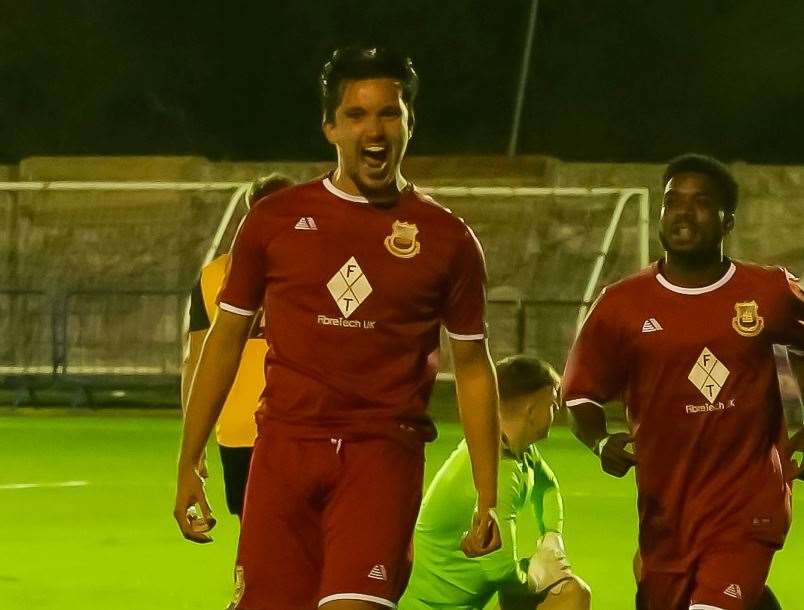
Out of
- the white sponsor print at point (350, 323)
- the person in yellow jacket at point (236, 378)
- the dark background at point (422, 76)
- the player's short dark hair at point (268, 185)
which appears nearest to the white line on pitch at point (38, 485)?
the person in yellow jacket at point (236, 378)

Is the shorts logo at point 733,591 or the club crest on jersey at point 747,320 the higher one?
the club crest on jersey at point 747,320

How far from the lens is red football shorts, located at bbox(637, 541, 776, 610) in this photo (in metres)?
5.25

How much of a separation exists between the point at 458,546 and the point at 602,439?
2.82 feet

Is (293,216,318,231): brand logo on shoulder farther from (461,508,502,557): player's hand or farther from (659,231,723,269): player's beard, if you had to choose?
(659,231,723,269): player's beard

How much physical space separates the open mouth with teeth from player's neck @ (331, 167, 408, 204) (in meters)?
0.07

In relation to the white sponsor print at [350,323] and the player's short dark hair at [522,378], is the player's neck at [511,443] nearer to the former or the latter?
the player's short dark hair at [522,378]

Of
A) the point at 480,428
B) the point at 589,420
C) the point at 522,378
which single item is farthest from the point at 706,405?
the point at 522,378

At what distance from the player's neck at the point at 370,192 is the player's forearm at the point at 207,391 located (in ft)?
1.59

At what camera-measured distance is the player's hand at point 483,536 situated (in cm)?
484

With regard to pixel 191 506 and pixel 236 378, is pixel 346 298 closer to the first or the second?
pixel 191 506

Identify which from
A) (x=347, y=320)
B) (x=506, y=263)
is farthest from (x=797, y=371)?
(x=506, y=263)

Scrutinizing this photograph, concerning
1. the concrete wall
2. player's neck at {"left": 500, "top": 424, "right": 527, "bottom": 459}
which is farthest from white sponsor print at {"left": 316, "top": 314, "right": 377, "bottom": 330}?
the concrete wall

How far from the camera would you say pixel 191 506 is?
4.86 meters

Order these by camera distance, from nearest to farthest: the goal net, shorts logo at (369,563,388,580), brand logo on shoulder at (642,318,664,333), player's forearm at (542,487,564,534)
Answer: shorts logo at (369,563,388,580)
brand logo on shoulder at (642,318,664,333)
player's forearm at (542,487,564,534)
the goal net
